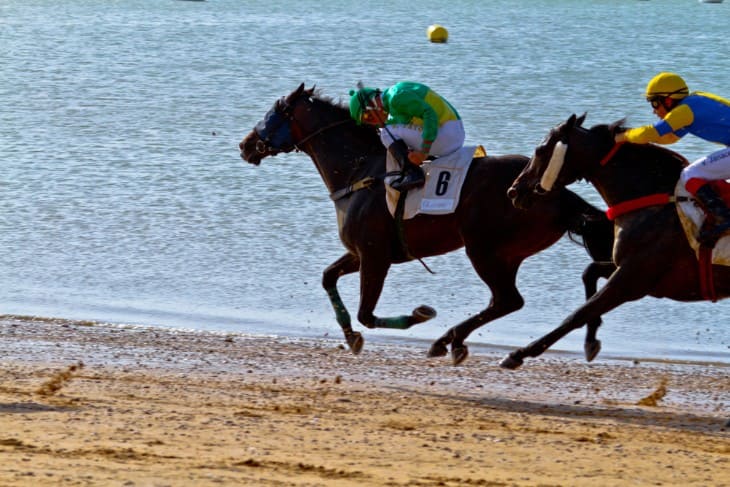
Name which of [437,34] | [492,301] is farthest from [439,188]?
[437,34]

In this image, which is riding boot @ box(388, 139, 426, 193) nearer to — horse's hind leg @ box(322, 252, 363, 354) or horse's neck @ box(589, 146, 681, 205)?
horse's hind leg @ box(322, 252, 363, 354)

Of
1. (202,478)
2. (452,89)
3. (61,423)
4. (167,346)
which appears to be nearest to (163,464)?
(202,478)

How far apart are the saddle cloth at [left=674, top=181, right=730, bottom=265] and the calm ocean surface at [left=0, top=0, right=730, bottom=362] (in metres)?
2.85

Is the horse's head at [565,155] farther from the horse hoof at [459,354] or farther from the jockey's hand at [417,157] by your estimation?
the horse hoof at [459,354]

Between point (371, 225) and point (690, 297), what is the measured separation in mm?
2245

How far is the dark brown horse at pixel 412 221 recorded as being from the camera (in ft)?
30.4

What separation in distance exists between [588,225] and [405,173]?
1244 mm

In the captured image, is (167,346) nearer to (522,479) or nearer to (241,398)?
(241,398)

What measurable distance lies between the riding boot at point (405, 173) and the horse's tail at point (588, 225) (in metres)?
0.95

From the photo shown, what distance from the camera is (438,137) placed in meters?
9.63

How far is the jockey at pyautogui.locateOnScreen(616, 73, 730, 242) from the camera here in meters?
8.18

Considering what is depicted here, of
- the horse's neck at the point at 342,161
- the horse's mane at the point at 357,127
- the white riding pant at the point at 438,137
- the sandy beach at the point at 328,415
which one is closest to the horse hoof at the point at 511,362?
the sandy beach at the point at 328,415

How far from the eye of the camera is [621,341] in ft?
37.7

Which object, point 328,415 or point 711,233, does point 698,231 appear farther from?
point 328,415
